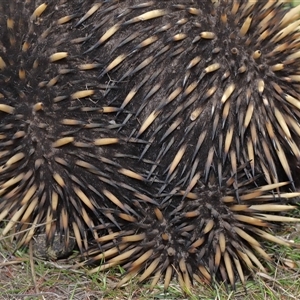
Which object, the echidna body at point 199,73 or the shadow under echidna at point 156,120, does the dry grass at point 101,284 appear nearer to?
the shadow under echidna at point 156,120

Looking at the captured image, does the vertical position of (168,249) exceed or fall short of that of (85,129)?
it falls short

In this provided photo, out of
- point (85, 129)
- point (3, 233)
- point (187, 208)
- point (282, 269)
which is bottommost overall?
point (3, 233)

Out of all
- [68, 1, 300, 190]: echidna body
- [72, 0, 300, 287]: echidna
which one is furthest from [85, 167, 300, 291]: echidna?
[68, 1, 300, 190]: echidna body

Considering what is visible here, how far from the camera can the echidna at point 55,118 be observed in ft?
9.61

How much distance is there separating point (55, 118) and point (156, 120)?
44 centimetres

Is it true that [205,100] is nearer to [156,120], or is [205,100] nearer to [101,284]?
[156,120]

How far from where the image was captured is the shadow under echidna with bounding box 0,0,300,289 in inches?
113

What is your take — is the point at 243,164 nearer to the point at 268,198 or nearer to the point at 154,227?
the point at 268,198

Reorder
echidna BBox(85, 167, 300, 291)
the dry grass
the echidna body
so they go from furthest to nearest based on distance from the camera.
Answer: the dry grass < echidna BBox(85, 167, 300, 291) < the echidna body

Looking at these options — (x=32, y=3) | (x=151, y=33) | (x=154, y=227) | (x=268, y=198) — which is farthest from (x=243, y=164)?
(x=32, y=3)

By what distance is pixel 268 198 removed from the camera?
9.95ft

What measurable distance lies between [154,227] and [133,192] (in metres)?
0.20

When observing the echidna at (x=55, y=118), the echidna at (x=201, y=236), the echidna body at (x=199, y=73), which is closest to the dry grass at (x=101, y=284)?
the echidna at (x=201, y=236)

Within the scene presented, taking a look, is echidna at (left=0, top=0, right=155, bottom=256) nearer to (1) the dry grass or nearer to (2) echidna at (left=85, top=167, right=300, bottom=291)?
(2) echidna at (left=85, top=167, right=300, bottom=291)
